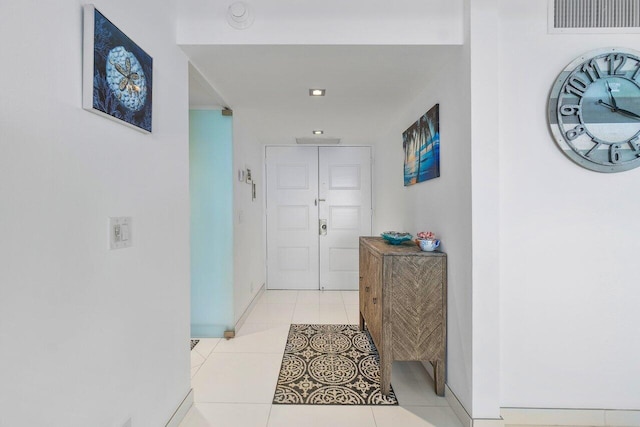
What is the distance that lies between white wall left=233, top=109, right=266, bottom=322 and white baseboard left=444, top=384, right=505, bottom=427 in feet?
6.32

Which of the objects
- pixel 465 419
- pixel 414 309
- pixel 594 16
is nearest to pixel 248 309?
pixel 414 309

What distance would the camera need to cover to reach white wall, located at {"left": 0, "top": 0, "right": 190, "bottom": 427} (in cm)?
80

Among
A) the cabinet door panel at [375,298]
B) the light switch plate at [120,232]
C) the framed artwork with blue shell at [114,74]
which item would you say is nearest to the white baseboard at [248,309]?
the cabinet door panel at [375,298]

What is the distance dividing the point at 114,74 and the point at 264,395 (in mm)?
1956

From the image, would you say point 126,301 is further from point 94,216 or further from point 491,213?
point 491,213

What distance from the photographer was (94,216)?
1096 mm

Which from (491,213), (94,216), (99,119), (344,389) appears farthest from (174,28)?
(344,389)

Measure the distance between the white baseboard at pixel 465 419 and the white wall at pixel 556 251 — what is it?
15cm

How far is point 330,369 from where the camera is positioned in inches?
91.0

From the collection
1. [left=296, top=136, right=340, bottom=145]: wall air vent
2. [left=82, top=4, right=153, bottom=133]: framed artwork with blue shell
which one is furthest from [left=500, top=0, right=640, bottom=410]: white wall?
[left=296, top=136, right=340, bottom=145]: wall air vent

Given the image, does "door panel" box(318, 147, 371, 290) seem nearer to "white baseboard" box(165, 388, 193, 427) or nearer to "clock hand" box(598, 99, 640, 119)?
"white baseboard" box(165, 388, 193, 427)

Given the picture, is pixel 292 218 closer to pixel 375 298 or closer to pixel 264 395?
pixel 375 298

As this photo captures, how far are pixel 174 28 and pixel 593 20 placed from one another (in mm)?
2263

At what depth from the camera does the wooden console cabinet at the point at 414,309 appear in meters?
1.95
